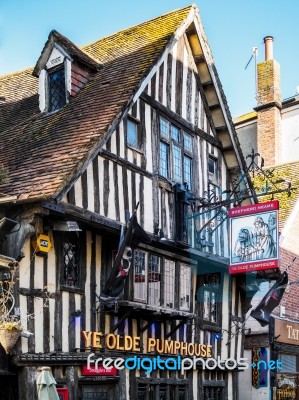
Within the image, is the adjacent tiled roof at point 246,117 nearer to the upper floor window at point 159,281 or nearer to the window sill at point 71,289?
the upper floor window at point 159,281

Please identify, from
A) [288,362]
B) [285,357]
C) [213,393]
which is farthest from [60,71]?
[288,362]

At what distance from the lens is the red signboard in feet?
43.3

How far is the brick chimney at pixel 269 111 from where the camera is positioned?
25547 mm

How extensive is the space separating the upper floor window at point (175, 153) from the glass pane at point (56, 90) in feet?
6.83

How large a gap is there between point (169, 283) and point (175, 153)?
275 centimetres

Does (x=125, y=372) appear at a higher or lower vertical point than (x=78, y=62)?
lower

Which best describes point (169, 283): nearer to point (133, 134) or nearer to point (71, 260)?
point (71, 260)

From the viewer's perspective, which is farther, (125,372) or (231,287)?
(231,287)

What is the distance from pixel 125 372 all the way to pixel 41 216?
3.66m

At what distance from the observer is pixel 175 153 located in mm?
16438

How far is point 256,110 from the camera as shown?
26062 millimetres

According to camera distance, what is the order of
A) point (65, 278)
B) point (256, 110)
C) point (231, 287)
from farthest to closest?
1. point (256, 110)
2. point (231, 287)
3. point (65, 278)

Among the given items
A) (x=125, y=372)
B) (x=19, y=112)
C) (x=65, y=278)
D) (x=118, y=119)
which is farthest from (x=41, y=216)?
(x=19, y=112)

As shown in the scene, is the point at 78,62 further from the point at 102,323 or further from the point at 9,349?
the point at 9,349
